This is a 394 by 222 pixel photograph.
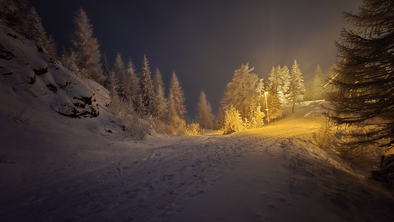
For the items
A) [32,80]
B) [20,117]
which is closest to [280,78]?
[32,80]

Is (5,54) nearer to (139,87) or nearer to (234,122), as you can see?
(234,122)

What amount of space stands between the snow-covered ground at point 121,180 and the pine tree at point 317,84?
5089 cm

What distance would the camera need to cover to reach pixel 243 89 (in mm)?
22641

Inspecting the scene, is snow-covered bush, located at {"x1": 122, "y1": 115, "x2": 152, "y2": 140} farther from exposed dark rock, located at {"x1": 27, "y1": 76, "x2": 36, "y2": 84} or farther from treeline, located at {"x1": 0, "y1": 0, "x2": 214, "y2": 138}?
exposed dark rock, located at {"x1": 27, "y1": 76, "x2": 36, "y2": 84}

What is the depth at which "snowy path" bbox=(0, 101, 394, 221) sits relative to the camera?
7.64ft

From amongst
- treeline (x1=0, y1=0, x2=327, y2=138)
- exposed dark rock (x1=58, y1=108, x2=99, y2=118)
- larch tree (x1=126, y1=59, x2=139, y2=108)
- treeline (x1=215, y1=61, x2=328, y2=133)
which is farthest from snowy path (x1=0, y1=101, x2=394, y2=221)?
larch tree (x1=126, y1=59, x2=139, y2=108)

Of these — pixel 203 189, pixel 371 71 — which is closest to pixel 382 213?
pixel 203 189

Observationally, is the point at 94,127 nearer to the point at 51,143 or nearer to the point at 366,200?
the point at 51,143

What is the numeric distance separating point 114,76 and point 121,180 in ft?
80.9

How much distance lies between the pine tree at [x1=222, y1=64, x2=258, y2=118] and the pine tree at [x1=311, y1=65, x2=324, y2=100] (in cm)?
3433

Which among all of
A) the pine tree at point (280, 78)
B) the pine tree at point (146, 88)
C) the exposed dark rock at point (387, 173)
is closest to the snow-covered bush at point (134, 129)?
the exposed dark rock at point (387, 173)

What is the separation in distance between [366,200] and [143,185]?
17.9 ft

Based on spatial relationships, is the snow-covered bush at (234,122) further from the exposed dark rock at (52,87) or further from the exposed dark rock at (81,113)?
the exposed dark rock at (52,87)

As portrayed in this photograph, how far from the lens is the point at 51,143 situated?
4.89 m
